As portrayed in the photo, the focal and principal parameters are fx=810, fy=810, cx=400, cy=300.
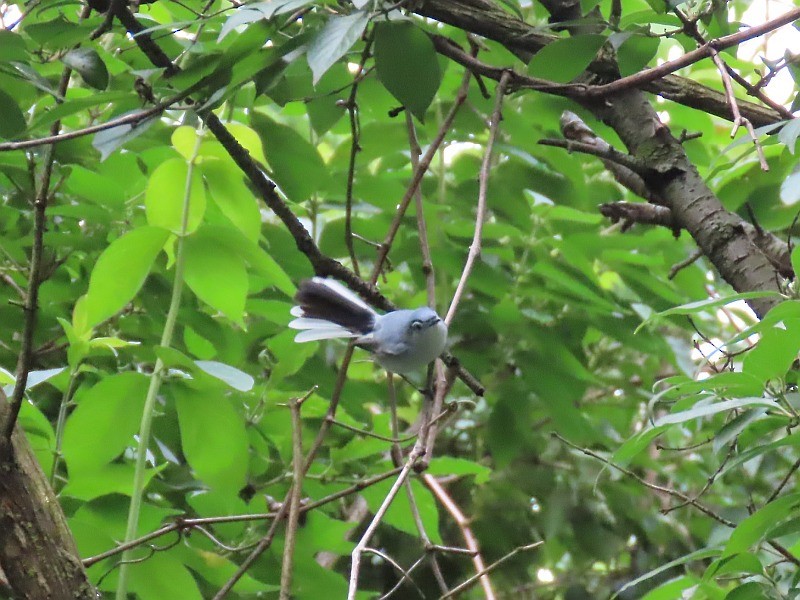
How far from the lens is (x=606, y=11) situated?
99 centimetres

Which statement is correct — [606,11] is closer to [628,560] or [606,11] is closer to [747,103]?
[747,103]

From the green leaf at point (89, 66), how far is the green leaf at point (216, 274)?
0.16 meters

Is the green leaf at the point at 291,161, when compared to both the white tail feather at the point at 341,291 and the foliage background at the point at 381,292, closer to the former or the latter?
the foliage background at the point at 381,292

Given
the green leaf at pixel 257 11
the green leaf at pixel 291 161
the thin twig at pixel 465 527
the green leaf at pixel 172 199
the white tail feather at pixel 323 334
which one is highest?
the green leaf at pixel 257 11

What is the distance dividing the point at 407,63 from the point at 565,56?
0.52ft

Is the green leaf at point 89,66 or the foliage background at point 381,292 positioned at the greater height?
the green leaf at point 89,66

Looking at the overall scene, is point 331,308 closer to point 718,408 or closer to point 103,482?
point 103,482

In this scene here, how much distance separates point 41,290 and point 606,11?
76cm

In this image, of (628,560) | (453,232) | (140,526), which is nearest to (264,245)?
(453,232)

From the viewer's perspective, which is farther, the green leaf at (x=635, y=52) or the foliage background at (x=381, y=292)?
the green leaf at (x=635, y=52)

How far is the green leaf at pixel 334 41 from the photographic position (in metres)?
0.55

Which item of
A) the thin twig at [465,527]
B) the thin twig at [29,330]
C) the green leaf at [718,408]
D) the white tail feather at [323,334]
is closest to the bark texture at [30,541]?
the thin twig at [29,330]

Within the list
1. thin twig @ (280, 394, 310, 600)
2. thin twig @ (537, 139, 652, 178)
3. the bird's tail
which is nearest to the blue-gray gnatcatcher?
the bird's tail

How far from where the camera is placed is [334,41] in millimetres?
570
